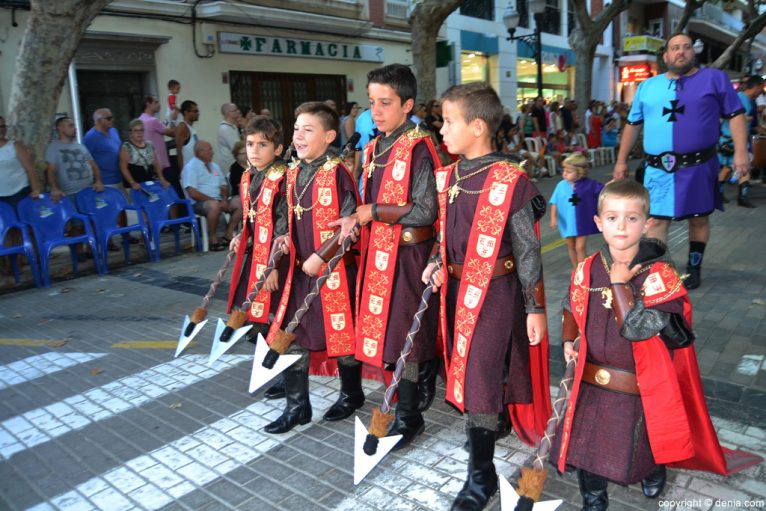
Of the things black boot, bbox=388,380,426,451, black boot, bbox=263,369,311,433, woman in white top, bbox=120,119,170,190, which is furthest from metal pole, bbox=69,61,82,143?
black boot, bbox=388,380,426,451

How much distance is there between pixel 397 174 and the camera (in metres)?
3.35

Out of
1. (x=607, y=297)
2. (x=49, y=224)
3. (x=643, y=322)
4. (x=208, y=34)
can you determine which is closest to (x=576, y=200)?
(x=607, y=297)

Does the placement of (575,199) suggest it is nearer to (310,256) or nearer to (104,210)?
(310,256)

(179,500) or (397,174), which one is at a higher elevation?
(397,174)

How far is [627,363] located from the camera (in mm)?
2594

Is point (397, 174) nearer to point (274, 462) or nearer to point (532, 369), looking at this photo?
point (532, 369)

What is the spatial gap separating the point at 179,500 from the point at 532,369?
70.0 inches

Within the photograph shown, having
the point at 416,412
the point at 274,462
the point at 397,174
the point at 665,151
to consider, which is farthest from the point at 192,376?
the point at 665,151

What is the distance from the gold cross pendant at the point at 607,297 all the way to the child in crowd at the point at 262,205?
1.97m

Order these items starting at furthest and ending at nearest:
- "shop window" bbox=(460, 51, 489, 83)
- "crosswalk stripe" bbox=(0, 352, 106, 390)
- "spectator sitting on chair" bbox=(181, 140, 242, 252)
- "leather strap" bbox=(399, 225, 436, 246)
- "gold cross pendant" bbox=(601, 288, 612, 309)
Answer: "shop window" bbox=(460, 51, 489, 83), "spectator sitting on chair" bbox=(181, 140, 242, 252), "crosswalk stripe" bbox=(0, 352, 106, 390), "leather strap" bbox=(399, 225, 436, 246), "gold cross pendant" bbox=(601, 288, 612, 309)

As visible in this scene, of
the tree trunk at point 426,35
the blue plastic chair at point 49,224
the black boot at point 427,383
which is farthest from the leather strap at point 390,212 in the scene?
the tree trunk at point 426,35

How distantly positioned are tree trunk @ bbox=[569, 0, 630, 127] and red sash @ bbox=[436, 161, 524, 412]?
1833 centimetres

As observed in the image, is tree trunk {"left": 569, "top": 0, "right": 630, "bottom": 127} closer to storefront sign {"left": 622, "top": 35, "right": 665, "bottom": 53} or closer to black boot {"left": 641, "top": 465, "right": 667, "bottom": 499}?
storefront sign {"left": 622, "top": 35, "right": 665, "bottom": 53}

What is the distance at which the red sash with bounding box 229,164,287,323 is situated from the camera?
403 cm
